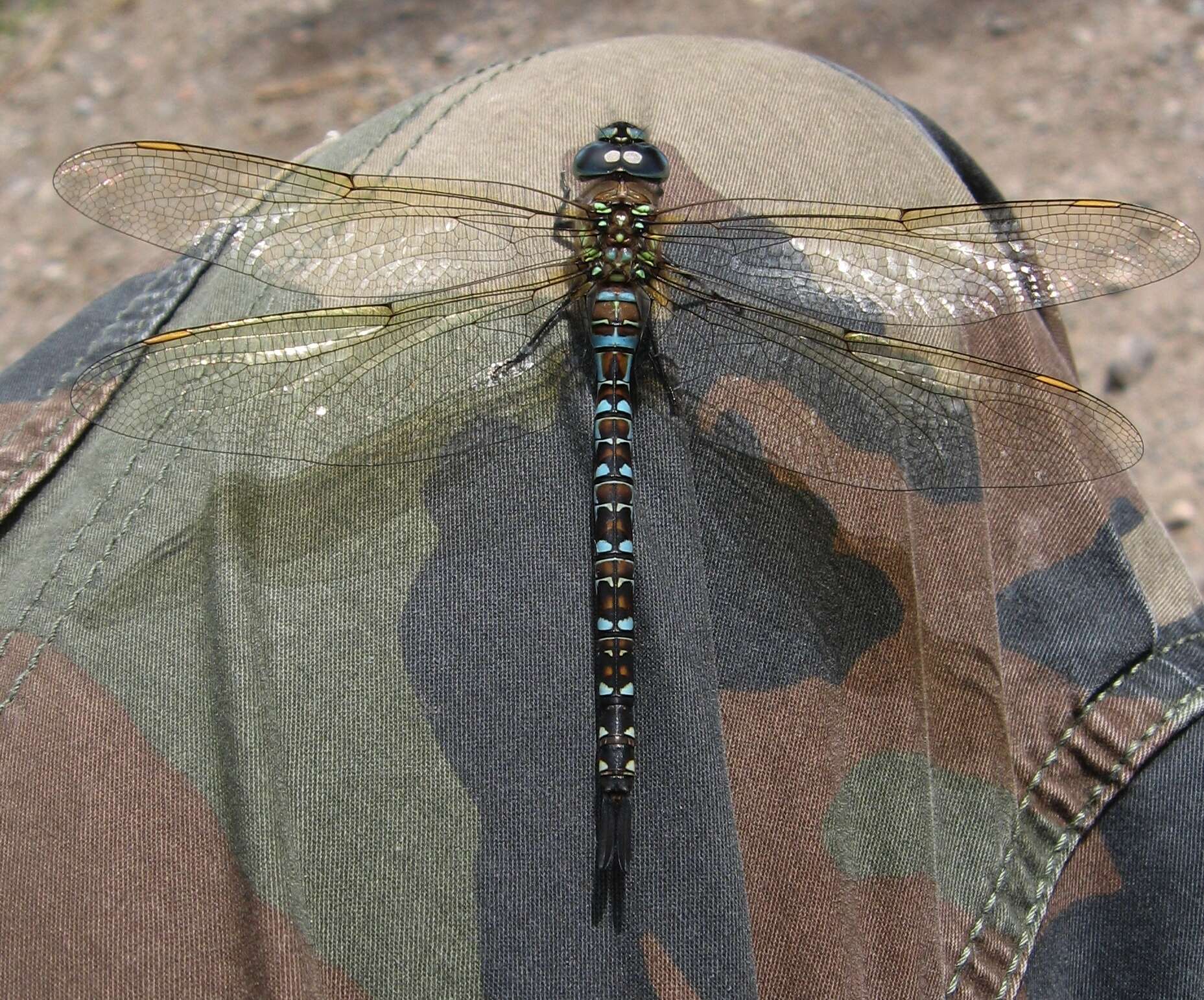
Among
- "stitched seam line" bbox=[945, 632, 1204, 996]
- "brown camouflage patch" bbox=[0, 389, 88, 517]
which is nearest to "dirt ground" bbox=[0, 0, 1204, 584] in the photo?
"stitched seam line" bbox=[945, 632, 1204, 996]

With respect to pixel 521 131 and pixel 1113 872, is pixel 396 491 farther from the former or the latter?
pixel 1113 872

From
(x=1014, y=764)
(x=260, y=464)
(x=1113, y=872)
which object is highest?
(x=260, y=464)

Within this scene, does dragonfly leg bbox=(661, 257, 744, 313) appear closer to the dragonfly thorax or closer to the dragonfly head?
the dragonfly thorax

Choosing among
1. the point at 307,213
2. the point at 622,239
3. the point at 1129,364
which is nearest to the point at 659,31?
the point at 1129,364

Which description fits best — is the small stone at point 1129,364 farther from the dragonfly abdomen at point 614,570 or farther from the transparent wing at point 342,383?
the transparent wing at point 342,383

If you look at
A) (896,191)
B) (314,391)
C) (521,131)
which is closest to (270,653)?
(314,391)
